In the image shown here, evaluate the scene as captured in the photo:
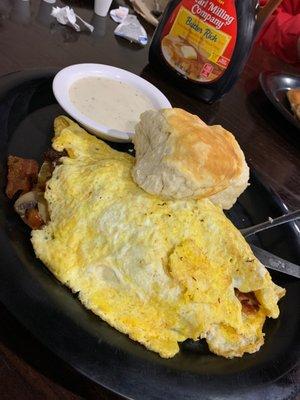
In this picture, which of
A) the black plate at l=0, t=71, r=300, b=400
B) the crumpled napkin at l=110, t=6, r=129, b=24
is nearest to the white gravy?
the black plate at l=0, t=71, r=300, b=400

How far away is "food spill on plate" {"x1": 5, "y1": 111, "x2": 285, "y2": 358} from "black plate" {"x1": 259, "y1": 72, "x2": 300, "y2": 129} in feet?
3.31

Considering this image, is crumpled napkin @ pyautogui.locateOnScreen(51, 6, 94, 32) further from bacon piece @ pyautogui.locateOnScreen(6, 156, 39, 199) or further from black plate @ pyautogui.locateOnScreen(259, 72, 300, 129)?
bacon piece @ pyautogui.locateOnScreen(6, 156, 39, 199)

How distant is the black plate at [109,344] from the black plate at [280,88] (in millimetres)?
1006

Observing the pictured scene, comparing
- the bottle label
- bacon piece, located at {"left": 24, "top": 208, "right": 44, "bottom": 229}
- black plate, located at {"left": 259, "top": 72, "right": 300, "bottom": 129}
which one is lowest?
black plate, located at {"left": 259, "top": 72, "right": 300, "bottom": 129}

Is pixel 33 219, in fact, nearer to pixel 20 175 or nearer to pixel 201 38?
pixel 20 175

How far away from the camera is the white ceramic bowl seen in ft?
3.67

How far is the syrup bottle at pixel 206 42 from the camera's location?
1464mm

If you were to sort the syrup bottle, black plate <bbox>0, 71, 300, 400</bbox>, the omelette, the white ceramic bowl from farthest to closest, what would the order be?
the syrup bottle → the white ceramic bowl → the omelette → black plate <bbox>0, 71, 300, 400</bbox>

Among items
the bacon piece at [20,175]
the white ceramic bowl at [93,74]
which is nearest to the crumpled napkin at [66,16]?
the white ceramic bowl at [93,74]

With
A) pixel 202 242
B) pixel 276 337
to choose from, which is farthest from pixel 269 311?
pixel 202 242

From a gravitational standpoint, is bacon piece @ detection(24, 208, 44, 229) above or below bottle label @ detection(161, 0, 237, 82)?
below

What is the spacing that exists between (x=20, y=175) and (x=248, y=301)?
0.60m

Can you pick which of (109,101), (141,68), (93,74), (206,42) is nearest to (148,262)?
(109,101)

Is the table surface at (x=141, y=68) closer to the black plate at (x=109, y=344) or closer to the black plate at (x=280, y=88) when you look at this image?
the black plate at (x=280, y=88)
